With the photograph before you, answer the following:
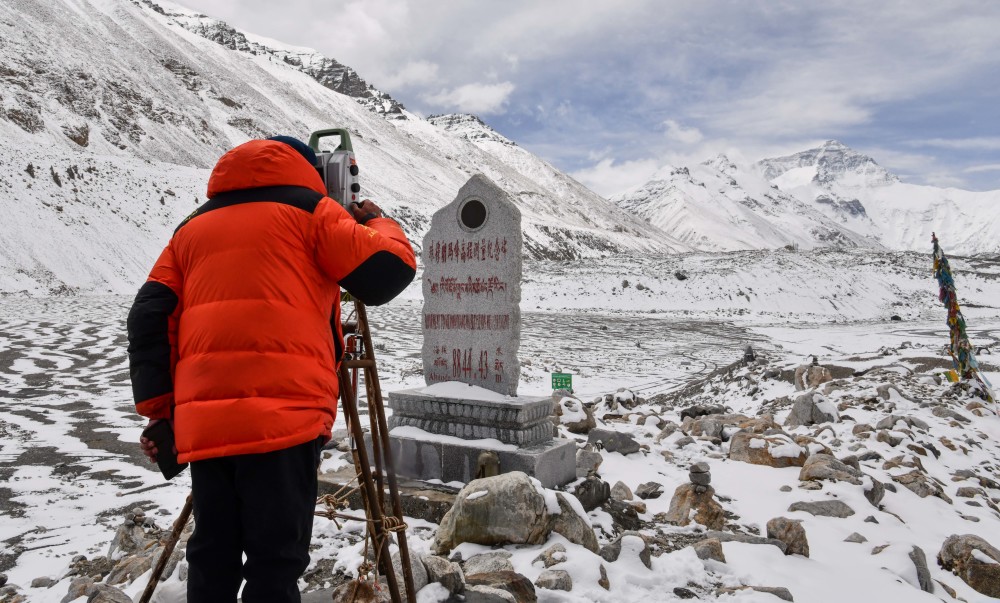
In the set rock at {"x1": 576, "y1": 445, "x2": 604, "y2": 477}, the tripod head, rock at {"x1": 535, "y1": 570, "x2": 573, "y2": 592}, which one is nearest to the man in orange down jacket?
the tripod head

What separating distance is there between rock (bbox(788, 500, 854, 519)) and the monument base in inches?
72.8

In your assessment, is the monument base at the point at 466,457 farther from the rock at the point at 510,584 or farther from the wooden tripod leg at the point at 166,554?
the wooden tripod leg at the point at 166,554

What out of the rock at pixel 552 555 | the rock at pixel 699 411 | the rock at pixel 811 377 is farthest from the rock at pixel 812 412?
the rock at pixel 552 555

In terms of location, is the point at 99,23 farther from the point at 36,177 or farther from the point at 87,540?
the point at 87,540

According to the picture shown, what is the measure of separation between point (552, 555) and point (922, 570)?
2415 mm

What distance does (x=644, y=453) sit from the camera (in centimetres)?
657

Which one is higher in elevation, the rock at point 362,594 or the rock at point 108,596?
the rock at point 362,594

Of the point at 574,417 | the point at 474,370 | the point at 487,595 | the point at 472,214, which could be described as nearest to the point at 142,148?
the point at 574,417

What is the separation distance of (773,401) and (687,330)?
42.5 ft

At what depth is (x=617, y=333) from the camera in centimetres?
2130

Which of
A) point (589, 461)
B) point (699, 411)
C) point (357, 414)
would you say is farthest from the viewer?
point (699, 411)

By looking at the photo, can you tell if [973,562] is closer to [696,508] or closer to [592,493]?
[696,508]

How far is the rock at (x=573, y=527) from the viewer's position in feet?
13.0

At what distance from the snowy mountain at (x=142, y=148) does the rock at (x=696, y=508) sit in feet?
88.6
